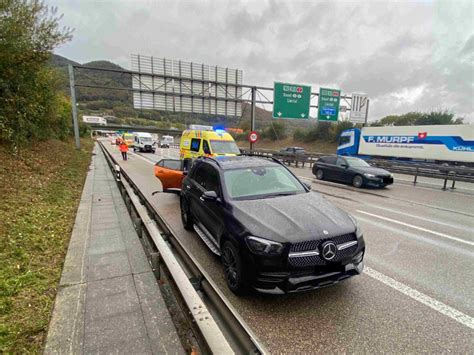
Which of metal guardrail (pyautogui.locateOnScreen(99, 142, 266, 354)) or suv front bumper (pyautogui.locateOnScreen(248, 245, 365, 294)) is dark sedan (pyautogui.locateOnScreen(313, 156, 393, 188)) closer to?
suv front bumper (pyautogui.locateOnScreen(248, 245, 365, 294))

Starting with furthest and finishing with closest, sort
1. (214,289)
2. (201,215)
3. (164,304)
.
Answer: (201,215), (164,304), (214,289)

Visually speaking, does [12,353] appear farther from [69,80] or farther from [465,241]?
[69,80]

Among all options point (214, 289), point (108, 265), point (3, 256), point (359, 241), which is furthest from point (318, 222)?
point (3, 256)

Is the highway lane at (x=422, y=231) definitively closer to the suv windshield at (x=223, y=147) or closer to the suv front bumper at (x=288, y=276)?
the suv front bumper at (x=288, y=276)

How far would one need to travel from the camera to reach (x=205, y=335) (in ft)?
6.12

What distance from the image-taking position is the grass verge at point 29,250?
236 cm

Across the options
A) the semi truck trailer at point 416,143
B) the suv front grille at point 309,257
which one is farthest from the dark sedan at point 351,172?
the semi truck trailer at point 416,143

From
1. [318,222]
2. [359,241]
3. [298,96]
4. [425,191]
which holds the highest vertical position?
[298,96]

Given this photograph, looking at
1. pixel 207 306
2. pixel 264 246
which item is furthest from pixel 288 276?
pixel 207 306

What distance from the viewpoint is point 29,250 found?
3801 millimetres

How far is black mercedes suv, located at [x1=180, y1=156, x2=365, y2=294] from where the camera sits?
2768 millimetres

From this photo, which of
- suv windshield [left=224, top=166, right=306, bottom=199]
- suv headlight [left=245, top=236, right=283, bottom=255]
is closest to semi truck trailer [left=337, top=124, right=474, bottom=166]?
suv windshield [left=224, top=166, right=306, bottom=199]

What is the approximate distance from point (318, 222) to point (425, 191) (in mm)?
11402

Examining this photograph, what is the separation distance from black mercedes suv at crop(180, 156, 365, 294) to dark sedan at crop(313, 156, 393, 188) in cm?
859
